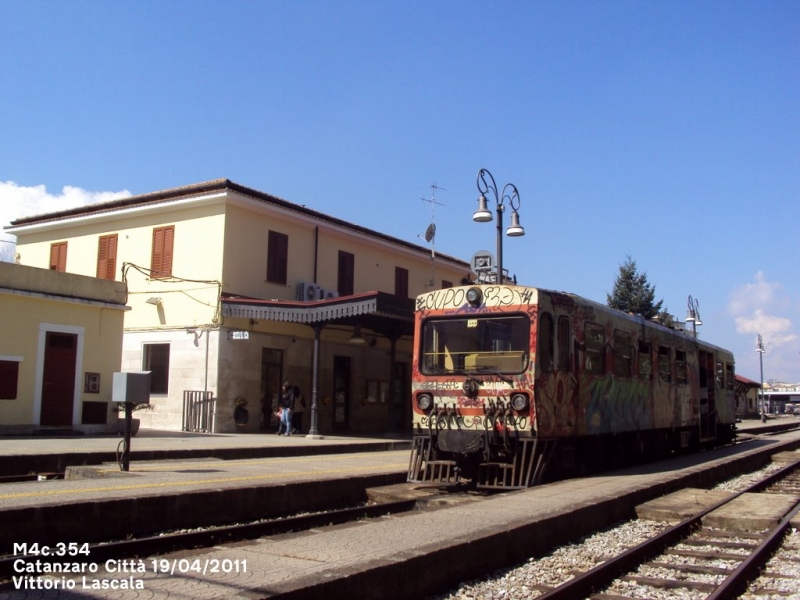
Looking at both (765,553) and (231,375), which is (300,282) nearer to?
(231,375)

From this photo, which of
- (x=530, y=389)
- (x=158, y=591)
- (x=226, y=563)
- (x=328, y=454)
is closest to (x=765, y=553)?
(x=530, y=389)

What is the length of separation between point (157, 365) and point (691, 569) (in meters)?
21.3

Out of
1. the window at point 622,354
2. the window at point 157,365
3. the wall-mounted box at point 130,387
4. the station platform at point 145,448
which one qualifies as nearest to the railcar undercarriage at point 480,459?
the window at point 622,354

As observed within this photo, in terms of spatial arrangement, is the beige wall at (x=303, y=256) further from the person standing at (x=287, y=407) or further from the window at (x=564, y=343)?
the window at (x=564, y=343)

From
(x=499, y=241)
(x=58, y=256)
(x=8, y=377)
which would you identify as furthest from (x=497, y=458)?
(x=58, y=256)

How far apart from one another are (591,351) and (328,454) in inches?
Result: 326

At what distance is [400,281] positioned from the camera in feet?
109

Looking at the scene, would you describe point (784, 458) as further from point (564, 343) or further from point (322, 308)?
point (322, 308)

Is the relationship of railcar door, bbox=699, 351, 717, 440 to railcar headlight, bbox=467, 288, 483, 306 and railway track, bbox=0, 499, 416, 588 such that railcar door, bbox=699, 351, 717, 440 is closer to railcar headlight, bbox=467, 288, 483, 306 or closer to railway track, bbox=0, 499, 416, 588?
railcar headlight, bbox=467, 288, 483, 306

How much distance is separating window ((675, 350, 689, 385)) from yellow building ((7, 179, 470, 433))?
313 inches

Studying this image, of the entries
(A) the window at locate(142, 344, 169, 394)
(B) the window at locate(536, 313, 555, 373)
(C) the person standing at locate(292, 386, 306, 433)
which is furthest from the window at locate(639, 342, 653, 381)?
(A) the window at locate(142, 344, 169, 394)

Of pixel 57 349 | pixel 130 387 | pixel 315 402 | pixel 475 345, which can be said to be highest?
pixel 57 349

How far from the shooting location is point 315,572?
18.7 feet

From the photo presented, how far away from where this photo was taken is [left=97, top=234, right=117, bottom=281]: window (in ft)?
92.3
